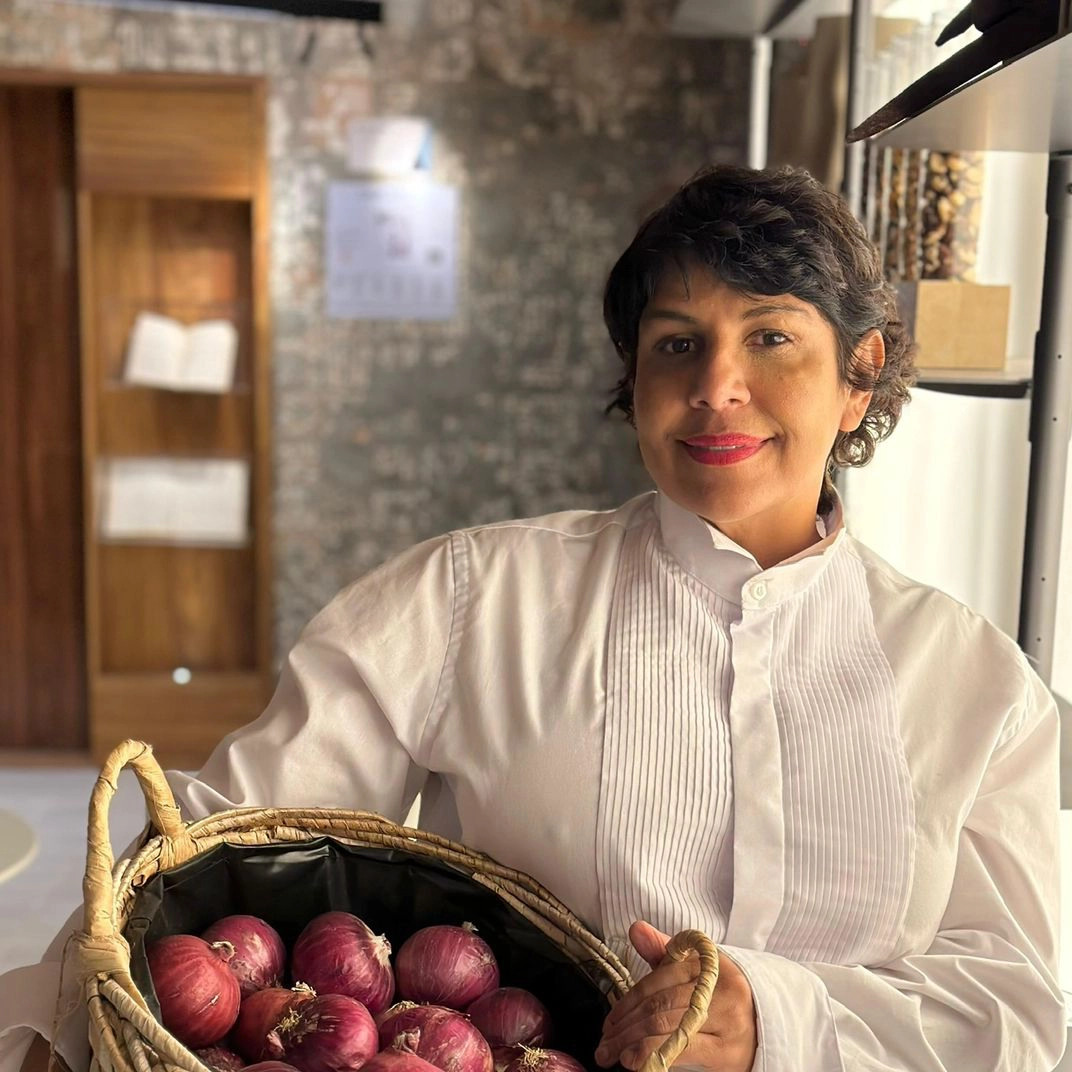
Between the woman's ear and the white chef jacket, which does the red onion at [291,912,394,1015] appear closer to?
the white chef jacket

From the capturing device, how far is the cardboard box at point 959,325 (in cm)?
177

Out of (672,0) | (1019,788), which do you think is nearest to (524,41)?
(672,0)

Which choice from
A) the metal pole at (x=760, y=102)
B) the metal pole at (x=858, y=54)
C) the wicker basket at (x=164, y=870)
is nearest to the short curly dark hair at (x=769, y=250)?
the wicker basket at (x=164, y=870)

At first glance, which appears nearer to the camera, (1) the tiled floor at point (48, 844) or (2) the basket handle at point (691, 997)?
(2) the basket handle at point (691, 997)

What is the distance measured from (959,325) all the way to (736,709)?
3.00 feet

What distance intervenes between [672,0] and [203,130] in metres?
1.60

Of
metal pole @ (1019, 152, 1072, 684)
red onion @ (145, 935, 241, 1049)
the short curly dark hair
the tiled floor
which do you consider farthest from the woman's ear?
the tiled floor

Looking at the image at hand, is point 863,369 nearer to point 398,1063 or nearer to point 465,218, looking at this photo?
point 398,1063

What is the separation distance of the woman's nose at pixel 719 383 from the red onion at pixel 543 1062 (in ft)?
1.84

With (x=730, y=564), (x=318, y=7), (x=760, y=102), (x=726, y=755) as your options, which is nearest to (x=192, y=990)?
(x=726, y=755)

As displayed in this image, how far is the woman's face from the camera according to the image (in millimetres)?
1114

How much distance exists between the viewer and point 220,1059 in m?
0.86

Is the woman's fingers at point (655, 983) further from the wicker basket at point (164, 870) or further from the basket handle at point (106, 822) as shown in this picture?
the basket handle at point (106, 822)

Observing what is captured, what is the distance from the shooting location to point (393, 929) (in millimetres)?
1036
